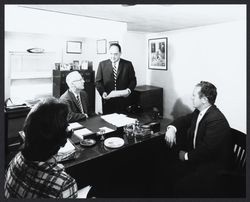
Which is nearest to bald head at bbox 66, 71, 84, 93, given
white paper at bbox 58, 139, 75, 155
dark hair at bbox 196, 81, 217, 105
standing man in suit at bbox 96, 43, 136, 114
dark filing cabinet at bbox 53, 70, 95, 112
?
standing man in suit at bbox 96, 43, 136, 114

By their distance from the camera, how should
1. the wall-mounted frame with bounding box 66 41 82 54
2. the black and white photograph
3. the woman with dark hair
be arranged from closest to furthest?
the woman with dark hair < the black and white photograph < the wall-mounted frame with bounding box 66 41 82 54

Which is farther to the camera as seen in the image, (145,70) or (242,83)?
(145,70)

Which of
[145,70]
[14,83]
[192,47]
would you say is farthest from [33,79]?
[192,47]

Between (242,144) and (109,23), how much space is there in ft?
8.04

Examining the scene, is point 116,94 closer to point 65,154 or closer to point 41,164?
point 65,154

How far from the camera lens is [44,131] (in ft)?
4.00

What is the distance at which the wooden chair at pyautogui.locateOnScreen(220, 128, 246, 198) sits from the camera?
6.09 ft

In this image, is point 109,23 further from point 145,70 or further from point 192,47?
point 145,70

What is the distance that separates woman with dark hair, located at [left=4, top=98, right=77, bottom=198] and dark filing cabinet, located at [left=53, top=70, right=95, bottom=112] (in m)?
4.04

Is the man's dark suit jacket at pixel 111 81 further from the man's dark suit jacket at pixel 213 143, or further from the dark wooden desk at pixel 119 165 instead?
the man's dark suit jacket at pixel 213 143

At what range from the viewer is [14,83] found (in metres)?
5.11

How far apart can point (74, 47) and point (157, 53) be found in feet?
7.97

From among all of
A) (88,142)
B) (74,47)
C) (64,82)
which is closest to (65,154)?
(88,142)

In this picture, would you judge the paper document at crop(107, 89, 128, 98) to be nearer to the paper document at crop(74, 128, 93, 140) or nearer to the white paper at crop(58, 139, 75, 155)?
the paper document at crop(74, 128, 93, 140)
